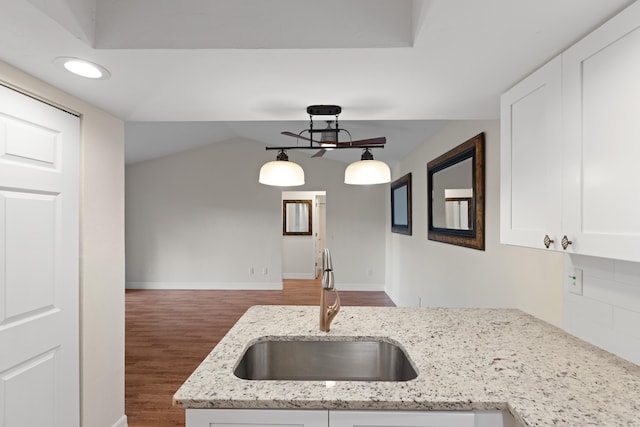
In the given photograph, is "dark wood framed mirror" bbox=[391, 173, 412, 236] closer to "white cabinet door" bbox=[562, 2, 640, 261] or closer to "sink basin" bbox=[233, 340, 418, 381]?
Result: "sink basin" bbox=[233, 340, 418, 381]

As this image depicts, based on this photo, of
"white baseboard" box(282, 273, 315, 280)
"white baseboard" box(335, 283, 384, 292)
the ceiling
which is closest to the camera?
the ceiling

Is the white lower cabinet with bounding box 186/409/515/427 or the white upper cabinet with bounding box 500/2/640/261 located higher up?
the white upper cabinet with bounding box 500/2/640/261

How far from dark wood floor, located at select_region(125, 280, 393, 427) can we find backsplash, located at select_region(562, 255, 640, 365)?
256 cm

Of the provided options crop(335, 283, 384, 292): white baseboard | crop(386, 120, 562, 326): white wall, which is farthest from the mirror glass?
crop(335, 283, 384, 292): white baseboard

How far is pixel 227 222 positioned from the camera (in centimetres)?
702

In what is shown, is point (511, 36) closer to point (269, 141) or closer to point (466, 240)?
point (466, 240)

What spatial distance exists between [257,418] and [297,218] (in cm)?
742

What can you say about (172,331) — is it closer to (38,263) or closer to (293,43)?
(38,263)

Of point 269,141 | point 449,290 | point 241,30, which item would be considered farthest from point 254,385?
point 269,141

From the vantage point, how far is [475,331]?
1551 millimetres

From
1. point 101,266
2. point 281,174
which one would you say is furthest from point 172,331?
point 281,174

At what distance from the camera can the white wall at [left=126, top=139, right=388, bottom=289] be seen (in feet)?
22.8

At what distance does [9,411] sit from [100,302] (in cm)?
64

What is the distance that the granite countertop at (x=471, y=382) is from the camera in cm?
95
